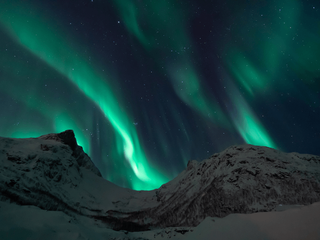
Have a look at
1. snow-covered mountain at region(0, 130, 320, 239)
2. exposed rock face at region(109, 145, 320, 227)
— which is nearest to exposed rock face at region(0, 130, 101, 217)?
→ snow-covered mountain at region(0, 130, 320, 239)

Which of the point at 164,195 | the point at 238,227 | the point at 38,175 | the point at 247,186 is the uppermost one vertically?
the point at 38,175

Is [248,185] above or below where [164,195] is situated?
below

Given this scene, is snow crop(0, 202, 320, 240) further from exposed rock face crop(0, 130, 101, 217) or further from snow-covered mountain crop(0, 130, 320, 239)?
exposed rock face crop(0, 130, 101, 217)

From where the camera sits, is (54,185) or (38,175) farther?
(54,185)

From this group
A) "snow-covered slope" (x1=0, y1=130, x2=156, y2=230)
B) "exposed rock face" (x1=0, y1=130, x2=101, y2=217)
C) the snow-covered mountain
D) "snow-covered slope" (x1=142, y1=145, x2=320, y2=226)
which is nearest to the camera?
"snow-covered slope" (x1=142, y1=145, x2=320, y2=226)

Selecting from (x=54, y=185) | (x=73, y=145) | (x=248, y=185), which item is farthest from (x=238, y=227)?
(x=73, y=145)

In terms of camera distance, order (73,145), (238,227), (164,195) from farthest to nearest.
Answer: (73,145)
(164,195)
(238,227)

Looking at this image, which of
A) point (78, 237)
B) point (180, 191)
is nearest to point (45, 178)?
point (78, 237)

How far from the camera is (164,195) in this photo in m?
37.3

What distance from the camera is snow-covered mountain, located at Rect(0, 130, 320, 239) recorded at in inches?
715

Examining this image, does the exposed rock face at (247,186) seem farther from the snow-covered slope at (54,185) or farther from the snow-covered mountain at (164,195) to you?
the snow-covered slope at (54,185)

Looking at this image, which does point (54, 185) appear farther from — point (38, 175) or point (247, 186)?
point (247, 186)

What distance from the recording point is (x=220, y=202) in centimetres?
2066

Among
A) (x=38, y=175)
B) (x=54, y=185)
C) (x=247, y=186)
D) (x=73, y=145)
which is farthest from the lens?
(x=73, y=145)
